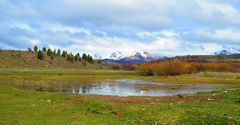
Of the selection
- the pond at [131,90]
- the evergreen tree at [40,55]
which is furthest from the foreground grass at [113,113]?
the evergreen tree at [40,55]

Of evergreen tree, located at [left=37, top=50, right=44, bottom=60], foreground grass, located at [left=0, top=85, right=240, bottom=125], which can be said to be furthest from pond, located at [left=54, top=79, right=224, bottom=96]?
evergreen tree, located at [left=37, top=50, right=44, bottom=60]

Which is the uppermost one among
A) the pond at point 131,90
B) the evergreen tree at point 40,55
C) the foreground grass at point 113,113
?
the evergreen tree at point 40,55

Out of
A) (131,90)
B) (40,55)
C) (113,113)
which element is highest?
(40,55)

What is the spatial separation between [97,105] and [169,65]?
143 m

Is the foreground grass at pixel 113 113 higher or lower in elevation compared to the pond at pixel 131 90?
higher

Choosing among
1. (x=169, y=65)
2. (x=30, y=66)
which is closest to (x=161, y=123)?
(x=169, y=65)

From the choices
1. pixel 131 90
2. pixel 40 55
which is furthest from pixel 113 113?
pixel 40 55

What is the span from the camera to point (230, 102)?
27312 millimetres

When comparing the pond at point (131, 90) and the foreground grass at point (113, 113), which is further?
the pond at point (131, 90)

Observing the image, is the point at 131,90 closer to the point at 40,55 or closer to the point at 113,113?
the point at 113,113

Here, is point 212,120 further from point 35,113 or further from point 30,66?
point 30,66

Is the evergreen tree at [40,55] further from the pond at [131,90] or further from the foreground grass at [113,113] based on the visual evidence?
the foreground grass at [113,113]

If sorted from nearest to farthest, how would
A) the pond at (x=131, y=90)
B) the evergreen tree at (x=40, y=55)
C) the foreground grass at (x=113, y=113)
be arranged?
1. the foreground grass at (x=113, y=113)
2. the pond at (x=131, y=90)
3. the evergreen tree at (x=40, y=55)

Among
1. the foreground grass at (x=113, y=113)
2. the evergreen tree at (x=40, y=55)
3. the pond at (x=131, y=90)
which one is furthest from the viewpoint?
the evergreen tree at (x=40, y=55)
